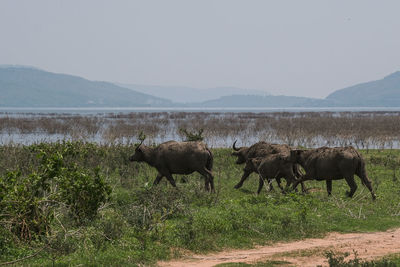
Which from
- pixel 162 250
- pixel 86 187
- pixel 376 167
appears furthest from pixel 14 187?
pixel 376 167


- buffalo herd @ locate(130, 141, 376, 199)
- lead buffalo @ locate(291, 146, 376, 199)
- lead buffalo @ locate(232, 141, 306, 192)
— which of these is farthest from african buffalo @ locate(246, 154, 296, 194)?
lead buffalo @ locate(291, 146, 376, 199)

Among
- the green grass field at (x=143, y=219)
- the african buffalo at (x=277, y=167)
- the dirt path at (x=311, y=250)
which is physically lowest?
the dirt path at (x=311, y=250)

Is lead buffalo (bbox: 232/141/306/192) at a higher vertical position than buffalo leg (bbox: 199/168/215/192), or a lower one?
higher

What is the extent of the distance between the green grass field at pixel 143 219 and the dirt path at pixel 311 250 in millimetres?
338

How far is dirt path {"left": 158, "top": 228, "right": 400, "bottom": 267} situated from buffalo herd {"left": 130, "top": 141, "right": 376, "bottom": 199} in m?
4.04

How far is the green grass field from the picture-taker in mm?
9141

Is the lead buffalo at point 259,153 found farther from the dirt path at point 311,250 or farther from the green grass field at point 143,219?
the dirt path at point 311,250

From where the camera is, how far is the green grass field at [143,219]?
9.14m

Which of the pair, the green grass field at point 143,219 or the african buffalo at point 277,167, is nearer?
the green grass field at point 143,219

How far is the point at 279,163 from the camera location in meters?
16.0

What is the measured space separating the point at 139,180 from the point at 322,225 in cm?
885

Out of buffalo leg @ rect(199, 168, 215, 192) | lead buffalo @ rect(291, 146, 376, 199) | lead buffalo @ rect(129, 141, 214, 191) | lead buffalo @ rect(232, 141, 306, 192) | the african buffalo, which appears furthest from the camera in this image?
lead buffalo @ rect(232, 141, 306, 192)

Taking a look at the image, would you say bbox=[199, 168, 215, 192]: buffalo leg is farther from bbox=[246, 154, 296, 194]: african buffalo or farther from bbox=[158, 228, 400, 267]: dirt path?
bbox=[158, 228, 400, 267]: dirt path

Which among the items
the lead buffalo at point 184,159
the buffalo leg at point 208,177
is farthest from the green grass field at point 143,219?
the lead buffalo at point 184,159
